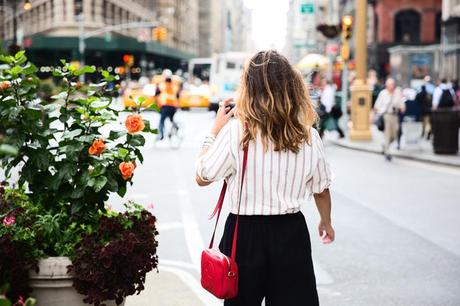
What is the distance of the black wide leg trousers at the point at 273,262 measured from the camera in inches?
143

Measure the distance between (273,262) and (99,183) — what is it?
1310mm

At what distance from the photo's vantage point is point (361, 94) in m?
26.0

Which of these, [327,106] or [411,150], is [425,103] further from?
[411,150]

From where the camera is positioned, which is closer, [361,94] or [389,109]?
[389,109]

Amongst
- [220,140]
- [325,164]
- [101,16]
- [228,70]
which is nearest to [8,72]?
[220,140]

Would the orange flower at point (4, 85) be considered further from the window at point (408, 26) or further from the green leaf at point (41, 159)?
the window at point (408, 26)

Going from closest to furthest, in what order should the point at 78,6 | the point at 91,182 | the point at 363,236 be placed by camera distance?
the point at 91,182
the point at 363,236
the point at 78,6

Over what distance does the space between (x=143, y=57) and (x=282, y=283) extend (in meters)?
84.7

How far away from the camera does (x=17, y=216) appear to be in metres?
4.54

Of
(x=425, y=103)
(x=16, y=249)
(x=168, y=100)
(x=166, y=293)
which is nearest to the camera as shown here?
(x=16, y=249)

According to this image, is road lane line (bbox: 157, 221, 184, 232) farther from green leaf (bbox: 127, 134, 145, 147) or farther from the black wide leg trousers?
the black wide leg trousers

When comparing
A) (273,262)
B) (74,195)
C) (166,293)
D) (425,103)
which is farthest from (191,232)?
(425,103)

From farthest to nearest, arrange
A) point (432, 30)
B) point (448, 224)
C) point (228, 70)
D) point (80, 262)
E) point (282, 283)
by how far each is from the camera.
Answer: point (432, 30) → point (228, 70) → point (448, 224) → point (80, 262) → point (282, 283)

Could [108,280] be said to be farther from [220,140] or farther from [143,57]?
[143,57]
